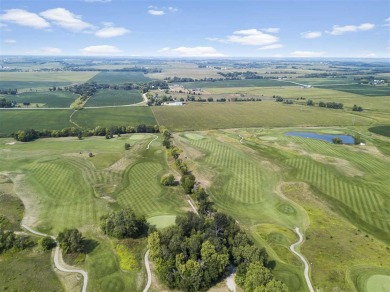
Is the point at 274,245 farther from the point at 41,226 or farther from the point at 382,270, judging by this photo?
the point at 41,226

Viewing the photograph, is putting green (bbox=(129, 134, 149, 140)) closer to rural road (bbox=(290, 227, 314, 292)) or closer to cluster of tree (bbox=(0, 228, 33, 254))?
cluster of tree (bbox=(0, 228, 33, 254))

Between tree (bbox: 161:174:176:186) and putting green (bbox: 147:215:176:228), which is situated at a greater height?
tree (bbox: 161:174:176:186)

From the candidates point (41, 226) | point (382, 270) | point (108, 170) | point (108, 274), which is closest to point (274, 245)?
point (382, 270)

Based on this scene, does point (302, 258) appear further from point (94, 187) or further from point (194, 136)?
point (194, 136)

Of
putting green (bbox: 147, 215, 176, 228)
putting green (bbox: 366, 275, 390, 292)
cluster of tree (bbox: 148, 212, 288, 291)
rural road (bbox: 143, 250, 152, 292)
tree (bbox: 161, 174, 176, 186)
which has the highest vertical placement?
cluster of tree (bbox: 148, 212, 288, 291)

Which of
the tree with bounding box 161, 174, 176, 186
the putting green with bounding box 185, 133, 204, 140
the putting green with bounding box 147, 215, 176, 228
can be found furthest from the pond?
the putting green with bounding box 147, 215, 176, 228

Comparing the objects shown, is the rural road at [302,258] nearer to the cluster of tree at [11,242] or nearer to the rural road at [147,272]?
the rural road at [147,272]
